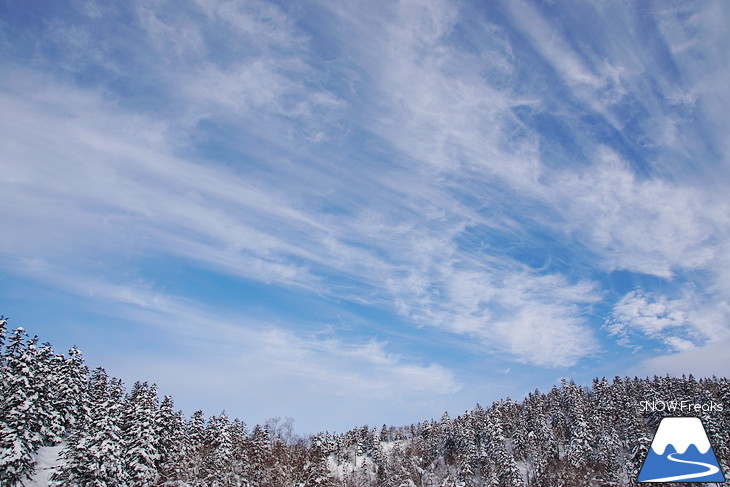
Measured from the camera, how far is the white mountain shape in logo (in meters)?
12.2

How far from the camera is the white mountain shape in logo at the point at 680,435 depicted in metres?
12.2

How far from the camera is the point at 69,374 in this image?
2542 inches

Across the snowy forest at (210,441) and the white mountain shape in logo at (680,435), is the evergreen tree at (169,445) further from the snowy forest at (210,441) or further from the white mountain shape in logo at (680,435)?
the white mountain shape in logo at (680,435)

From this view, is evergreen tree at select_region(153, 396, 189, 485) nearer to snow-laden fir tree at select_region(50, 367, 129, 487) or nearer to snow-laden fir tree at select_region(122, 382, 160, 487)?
snow-laden fir tree at select_region(122, 382, 160, 487)

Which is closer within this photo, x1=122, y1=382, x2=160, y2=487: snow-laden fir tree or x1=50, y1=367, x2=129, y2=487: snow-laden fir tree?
x1=50, y1=367, x2=129, y2=487: snow-laden fir tree

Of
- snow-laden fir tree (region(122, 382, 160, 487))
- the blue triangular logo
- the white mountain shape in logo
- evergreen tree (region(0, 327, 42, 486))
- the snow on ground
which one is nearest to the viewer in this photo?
the blue triangular logo

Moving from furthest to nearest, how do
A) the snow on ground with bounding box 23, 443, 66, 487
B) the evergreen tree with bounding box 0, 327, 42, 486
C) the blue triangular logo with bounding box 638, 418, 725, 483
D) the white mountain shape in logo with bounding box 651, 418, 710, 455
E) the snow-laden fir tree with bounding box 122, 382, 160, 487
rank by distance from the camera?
the snow on ground with bounding box 23, 443, 66, 487, the snow-laden fir tree with bounding box 122, 382, 160, 487, the evergreen tree with bounding box 0, 327, 42, 486, the white mountain shape in logo with bounding box 651, 418, 710, 455, the blue triangular logo with bounding box 638, 418, 725, 483

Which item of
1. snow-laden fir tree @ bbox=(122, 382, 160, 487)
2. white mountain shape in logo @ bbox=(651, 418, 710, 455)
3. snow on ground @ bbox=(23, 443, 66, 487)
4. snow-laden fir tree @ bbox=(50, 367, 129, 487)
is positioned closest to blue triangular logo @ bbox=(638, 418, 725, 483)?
white mountain shape in logo @ bbox=(651, 418, 710, 455)

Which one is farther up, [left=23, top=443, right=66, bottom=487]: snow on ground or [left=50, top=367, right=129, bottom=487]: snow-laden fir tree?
[left=50, top=367, right=129, bottom=487]: snow-laden fir tree

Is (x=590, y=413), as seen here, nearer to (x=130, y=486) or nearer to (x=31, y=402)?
(x=130, y=486)

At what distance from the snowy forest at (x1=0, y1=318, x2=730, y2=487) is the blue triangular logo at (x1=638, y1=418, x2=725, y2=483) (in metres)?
39.8

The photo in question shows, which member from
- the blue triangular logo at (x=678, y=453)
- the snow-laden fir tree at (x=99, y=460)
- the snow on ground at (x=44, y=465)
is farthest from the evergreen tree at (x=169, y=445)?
the blue triangular logo at (x=678, y=453)

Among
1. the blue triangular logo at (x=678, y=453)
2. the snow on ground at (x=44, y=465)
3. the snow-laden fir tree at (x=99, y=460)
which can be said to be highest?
the blue triangular logo at (x=678, y=453)

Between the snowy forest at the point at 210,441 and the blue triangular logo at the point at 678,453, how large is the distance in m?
39.8
